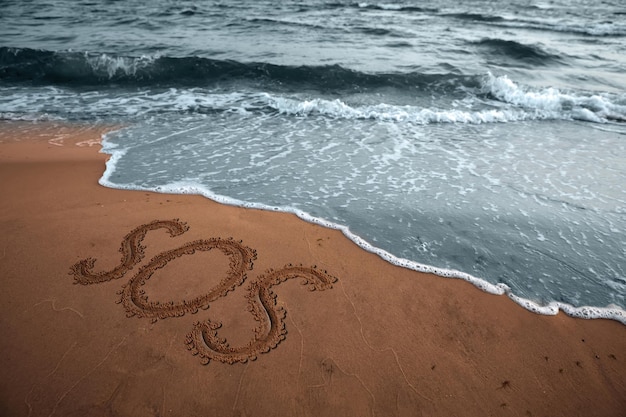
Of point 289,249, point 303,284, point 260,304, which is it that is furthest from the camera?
point 289,249

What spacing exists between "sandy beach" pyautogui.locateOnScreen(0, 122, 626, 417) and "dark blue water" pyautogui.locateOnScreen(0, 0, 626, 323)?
0.47 metres

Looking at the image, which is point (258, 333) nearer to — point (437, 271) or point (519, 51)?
point (437, 271)

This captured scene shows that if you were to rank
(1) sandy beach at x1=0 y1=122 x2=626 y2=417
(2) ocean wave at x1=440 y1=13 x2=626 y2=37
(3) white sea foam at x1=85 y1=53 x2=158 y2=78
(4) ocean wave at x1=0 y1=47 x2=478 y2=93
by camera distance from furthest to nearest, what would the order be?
(2) ocean wave at x1=440 y1=13 x2=626 y2=37 → (3) white sea foam at x1=85 y1=53 x2=158 y2=78 → (4) ocean wave at x1=0 y1=47 x2=478 y2=93 → (1) sandy beach at x1=0 y1=122 x2=626 y2=417

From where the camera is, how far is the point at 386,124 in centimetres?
752

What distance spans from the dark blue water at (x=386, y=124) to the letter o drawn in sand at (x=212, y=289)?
0.95 metres

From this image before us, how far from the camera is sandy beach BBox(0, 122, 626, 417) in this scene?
2.48m

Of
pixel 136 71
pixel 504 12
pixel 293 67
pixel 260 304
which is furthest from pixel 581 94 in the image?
pixel 504 12

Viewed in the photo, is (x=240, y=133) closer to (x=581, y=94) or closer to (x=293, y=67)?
(x=293, y=67)

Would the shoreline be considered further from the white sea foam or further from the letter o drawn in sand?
the white sea foam

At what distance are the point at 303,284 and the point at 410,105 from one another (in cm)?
663

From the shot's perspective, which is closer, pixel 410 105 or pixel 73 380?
pixel 73 380

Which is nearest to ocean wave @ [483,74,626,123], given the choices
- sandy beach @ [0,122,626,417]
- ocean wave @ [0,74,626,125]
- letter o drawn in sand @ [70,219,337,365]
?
ocean wave @ [0,74,626,125]

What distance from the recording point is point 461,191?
4.96m

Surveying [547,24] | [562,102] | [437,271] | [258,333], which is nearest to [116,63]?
[258,333]
